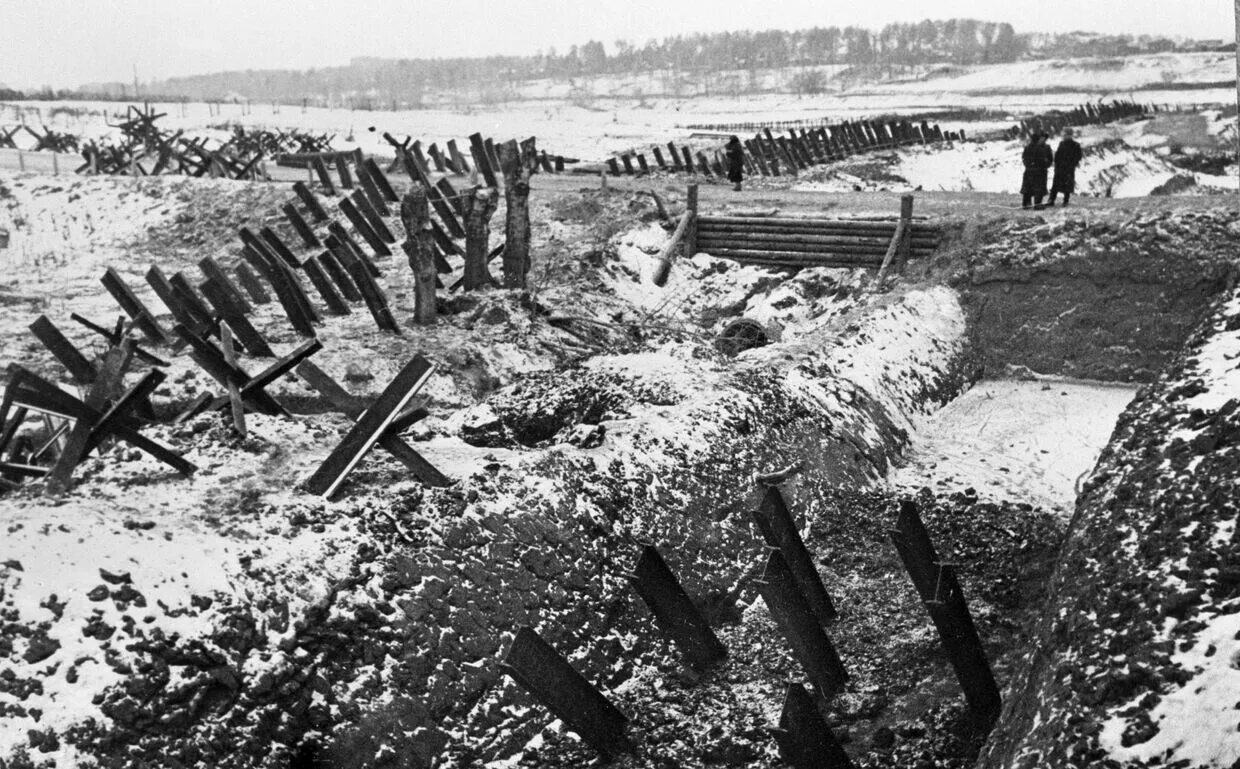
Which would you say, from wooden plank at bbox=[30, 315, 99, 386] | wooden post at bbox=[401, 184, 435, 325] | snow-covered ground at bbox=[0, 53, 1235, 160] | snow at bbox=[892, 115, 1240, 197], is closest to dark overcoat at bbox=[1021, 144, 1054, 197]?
wooden post at bbox=[401, 184, 435, 325]

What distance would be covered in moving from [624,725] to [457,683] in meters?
0.98

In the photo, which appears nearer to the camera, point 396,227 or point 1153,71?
point 396,227

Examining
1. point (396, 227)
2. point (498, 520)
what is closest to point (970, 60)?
point (396, 227)

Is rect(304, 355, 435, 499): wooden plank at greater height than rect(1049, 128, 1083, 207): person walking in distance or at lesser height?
lesser

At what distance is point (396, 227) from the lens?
19.9 m

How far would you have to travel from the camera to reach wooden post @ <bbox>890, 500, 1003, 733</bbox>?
6.36 m

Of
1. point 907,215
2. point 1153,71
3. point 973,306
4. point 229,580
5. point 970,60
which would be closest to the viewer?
point 229,580

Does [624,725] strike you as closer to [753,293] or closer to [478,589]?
[478,589]

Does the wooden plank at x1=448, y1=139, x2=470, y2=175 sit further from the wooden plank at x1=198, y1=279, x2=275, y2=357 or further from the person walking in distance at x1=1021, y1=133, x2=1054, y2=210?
the wooden plank at x1=198, y1=279, x2=275, y2=357

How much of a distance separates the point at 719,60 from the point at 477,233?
5609 inches

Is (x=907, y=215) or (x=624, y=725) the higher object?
(x=907, y=215)

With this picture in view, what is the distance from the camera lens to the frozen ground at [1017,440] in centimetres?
990

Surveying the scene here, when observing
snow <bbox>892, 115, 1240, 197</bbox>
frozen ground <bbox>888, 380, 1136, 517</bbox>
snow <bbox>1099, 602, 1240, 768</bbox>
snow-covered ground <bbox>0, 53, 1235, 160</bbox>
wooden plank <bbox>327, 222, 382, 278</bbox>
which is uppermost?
snow-covered ground <bbox>0, 53, 1235, 160</bbox>

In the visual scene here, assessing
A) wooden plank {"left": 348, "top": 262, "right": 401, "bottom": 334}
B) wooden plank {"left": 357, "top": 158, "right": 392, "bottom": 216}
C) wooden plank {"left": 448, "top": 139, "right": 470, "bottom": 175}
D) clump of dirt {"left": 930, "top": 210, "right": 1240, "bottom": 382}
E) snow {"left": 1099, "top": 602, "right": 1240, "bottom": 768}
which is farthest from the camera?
wooden plank {"left": 448, "top": 139, "right": 470, "bottom": 175}
